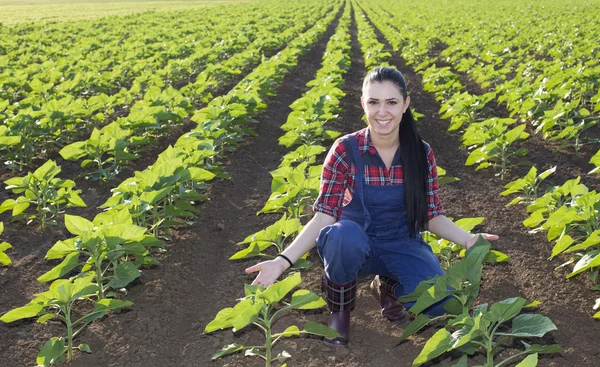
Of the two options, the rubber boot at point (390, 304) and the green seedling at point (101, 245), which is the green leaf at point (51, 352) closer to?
the green seedling at point (101, 245)

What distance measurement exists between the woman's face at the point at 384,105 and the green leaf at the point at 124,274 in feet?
5.12

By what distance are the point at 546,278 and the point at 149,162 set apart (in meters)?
4.49

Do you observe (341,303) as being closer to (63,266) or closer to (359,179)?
(359,179)

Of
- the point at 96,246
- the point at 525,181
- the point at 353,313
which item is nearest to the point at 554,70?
the point at 525,181

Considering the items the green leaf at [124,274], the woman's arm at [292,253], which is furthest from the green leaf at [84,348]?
the woman's arm at [292,253]

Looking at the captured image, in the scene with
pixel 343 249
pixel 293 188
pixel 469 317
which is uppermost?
pixel 343 249

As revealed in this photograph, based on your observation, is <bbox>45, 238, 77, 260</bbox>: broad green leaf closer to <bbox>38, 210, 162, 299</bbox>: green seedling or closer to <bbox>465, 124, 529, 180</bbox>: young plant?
<bbox>38, 210, 162, 299</bbox>: green seedling

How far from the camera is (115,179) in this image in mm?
6320

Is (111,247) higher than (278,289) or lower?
lower

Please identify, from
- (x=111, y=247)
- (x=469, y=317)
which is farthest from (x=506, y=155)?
(x=111, y=247)

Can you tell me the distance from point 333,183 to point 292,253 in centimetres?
47

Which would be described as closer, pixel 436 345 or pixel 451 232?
pixel 436 345

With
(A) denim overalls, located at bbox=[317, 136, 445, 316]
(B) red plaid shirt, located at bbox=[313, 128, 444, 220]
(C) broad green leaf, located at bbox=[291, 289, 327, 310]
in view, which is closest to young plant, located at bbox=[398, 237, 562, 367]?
(A) denim overalls, located at bbox=[317, 136, 445, 316]

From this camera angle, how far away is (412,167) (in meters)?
3.34
